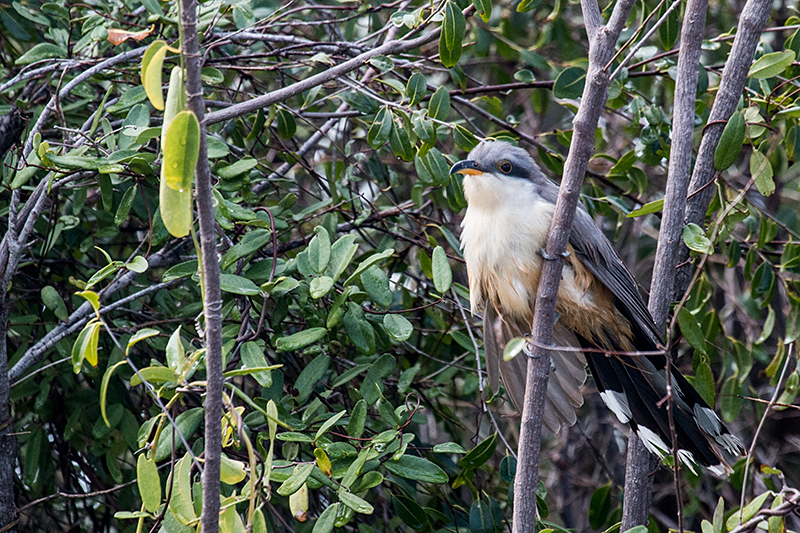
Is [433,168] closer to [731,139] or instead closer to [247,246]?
[247,246]

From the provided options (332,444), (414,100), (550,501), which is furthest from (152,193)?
(550,501)

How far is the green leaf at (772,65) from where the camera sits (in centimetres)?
229

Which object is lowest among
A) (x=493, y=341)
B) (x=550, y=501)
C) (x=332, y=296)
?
(x=550, y=501)

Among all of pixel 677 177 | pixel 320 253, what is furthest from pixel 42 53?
pixel 677 177

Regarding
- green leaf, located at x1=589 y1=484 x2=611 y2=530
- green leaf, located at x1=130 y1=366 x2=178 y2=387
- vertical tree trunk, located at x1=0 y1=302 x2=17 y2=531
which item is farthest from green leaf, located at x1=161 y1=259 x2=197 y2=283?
green leaf, located at x1=589 y1=484 x2=611 y2=530

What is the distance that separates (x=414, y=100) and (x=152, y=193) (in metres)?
1.08

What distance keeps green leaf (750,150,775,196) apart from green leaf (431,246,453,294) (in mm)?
1121

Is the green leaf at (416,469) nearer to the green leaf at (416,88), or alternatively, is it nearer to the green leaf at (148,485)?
the green leaf at (148,485)

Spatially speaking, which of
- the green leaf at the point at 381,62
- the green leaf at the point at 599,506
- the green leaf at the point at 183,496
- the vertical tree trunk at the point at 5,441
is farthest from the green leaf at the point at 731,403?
the vertical tree trunk at the point at 5,441

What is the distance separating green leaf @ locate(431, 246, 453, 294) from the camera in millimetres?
2336

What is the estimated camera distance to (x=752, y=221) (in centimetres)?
302

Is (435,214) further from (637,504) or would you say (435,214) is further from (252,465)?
(252,465)

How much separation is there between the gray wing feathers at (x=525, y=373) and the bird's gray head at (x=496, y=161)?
23.4 inches

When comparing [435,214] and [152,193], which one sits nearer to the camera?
[152,193]
